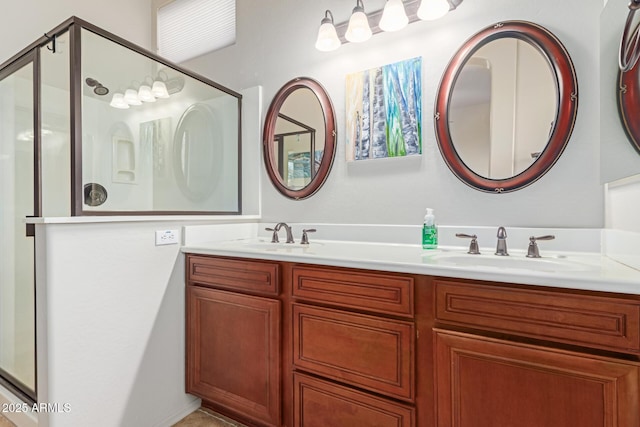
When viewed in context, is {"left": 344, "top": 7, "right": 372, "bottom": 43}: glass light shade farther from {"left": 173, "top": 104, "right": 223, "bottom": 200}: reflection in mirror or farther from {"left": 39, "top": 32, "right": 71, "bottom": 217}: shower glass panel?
{"left": 39, "top": 32, "right": 71, "bottom": 217}: shower glass panel

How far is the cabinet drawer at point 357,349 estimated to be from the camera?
1.13m

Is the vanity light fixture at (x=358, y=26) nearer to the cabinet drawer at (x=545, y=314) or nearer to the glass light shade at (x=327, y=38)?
the glass light shade at (x=327, y=38)

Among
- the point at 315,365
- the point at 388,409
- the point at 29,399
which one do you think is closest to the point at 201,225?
the point at 315,365

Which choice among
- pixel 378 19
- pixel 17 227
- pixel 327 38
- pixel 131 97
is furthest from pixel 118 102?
pixel 378 19

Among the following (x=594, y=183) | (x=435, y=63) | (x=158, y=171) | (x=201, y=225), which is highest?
(x=435, y=63)

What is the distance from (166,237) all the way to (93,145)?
0.62m

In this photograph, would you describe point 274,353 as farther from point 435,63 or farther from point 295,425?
point 435,63

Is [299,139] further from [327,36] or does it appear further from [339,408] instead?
[339,408]

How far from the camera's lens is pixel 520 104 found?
1.43m

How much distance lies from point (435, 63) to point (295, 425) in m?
1.82

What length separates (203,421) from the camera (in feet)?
5.53

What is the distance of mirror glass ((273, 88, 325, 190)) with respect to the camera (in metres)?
1.98

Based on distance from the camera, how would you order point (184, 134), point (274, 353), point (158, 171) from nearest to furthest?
point (274, 353), point (158, 171), point (184, 134)

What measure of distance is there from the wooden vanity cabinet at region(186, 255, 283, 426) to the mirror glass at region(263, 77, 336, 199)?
0.70m
